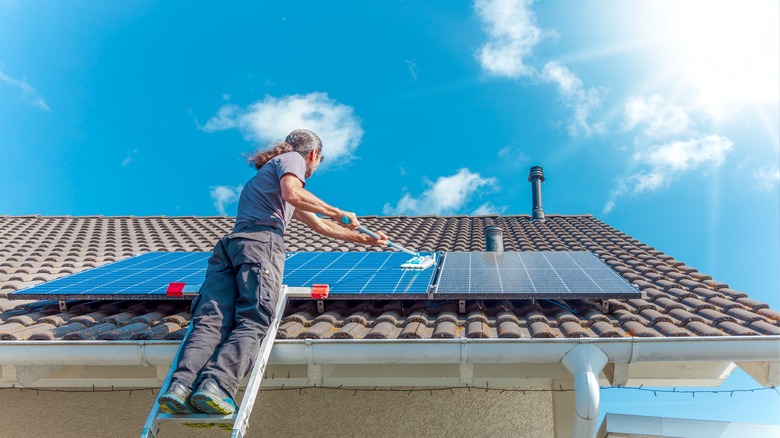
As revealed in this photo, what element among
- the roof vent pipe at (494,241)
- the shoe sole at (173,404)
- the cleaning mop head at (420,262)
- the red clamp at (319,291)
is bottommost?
the shoe sole at (173,404)

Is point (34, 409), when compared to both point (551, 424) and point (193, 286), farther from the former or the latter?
point (551, 424)

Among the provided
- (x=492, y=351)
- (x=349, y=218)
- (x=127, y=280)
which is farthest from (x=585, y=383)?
(x=127, y=280)

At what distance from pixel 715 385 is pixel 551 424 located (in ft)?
4.44

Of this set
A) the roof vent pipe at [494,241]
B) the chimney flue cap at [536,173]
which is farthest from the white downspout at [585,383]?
the chimney flue cap at [536,173]

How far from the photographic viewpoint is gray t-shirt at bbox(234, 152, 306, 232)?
3.52m

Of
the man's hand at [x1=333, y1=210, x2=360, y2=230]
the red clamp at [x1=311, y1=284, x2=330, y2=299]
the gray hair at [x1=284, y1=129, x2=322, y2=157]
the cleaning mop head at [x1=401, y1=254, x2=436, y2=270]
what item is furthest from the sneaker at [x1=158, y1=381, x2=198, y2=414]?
the cleaning mop head at [x1=401, y1=254, x2=436, y2=270]

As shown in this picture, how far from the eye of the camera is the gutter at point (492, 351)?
3.31m

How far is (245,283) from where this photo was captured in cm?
322

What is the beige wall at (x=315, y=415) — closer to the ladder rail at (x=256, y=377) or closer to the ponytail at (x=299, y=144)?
the ladder rail at (x=256, y=377)

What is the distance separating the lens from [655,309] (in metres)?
4.05

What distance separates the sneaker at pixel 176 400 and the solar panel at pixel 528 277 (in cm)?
201

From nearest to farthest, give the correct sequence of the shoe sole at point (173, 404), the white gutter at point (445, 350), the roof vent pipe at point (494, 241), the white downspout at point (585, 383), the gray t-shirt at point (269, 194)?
1. the shoe sole at point (173, 404)
2. the white downspout at point (585, 383)
3. the white gutter at point (445, 350)
4. the gray t-shirt at point (269, 194)
5. the roof vent pipe at point (494, 241)

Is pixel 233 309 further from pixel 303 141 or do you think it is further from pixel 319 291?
pixel 303 141

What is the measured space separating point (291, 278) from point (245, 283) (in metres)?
1.38
